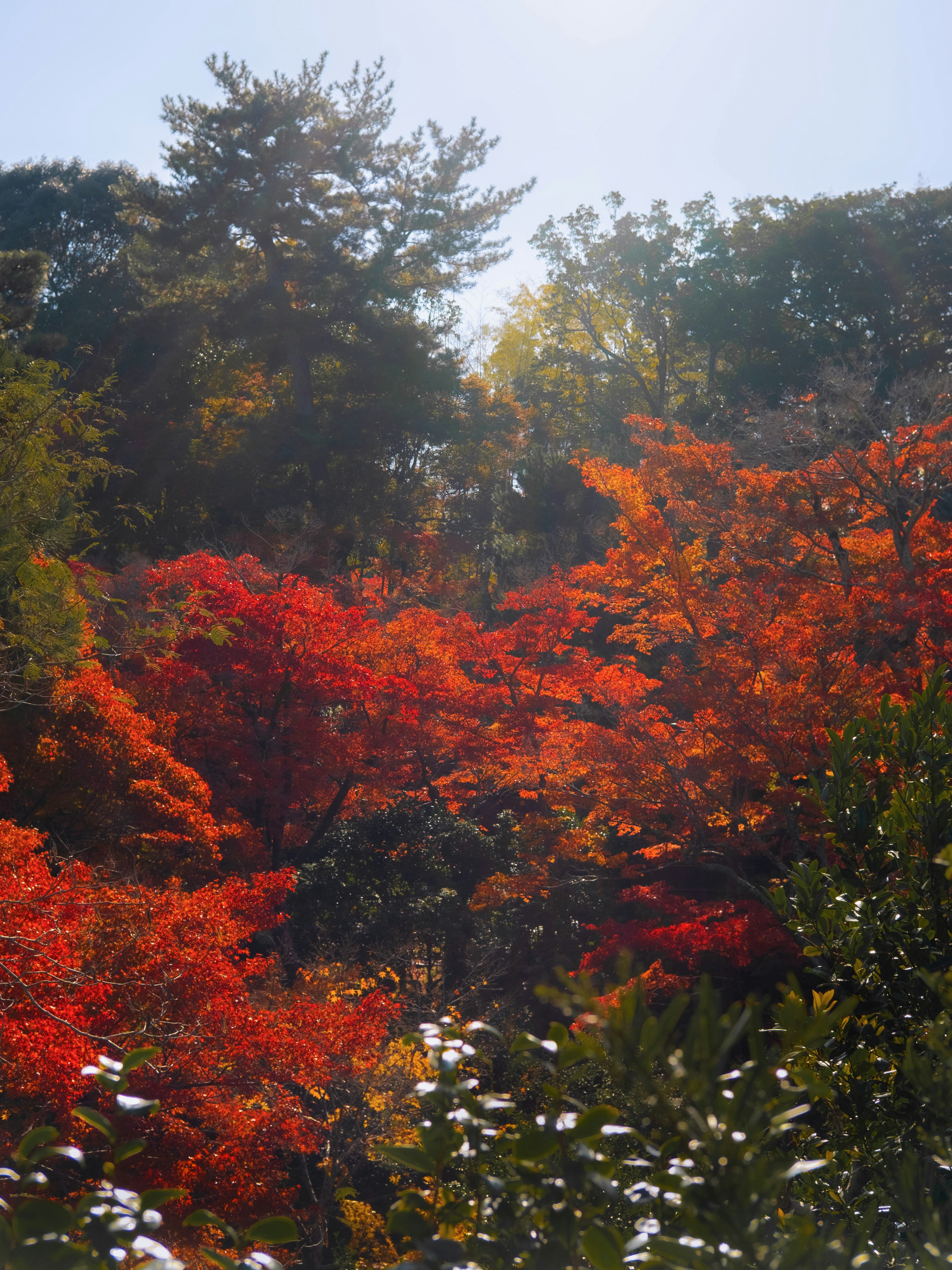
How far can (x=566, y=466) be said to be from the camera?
2236cm

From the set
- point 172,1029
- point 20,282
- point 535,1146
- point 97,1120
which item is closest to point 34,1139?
point 97,1120

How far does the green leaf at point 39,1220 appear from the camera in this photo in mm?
1152

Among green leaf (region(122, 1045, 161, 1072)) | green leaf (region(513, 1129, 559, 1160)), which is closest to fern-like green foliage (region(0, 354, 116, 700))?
green leaf (region(122, 1045, 161, 1072))

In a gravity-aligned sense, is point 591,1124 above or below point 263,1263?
above

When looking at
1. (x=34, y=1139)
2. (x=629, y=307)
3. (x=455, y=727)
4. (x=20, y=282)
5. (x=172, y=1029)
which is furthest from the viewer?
(x=629, y=307)

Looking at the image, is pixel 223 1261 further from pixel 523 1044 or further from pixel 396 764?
pixel 396 764

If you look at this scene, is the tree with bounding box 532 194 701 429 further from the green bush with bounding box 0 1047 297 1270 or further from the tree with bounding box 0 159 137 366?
the green bush with bounding box 0 1047 297 1270

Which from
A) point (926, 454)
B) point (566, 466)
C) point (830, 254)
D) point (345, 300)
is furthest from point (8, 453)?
point (830, 254)

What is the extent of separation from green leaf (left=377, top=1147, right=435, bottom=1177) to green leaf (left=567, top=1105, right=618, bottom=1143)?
22cm

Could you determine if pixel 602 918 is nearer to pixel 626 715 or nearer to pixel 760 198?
pixel 626 715

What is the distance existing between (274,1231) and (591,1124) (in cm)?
49

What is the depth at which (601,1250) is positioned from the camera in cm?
113

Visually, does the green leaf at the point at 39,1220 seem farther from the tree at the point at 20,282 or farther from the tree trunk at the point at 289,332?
the tree trunk at the point at 289,332

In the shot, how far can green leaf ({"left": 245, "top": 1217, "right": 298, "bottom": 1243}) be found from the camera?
1.20 metres
